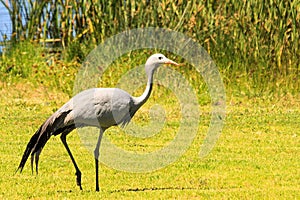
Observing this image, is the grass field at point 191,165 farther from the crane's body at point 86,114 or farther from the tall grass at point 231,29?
the tall grass at point 231,29

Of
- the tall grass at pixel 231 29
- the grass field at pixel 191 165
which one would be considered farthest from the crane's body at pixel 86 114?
the tall grass at pixel 231 29

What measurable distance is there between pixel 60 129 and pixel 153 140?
3.50 m

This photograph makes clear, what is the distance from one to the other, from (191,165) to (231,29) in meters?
6.17

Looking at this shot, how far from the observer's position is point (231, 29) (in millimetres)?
15008

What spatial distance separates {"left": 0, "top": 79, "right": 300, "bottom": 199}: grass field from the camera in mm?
7680

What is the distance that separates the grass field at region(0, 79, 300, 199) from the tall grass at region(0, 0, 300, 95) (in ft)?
4.09

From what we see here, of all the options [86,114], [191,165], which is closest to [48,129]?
[86,114]

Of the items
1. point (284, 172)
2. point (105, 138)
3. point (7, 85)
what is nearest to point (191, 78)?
point (7, 85)

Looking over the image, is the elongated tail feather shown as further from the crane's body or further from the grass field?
the grass field

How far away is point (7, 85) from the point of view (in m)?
15.2

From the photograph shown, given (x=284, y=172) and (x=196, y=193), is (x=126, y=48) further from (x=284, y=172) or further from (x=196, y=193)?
(x=196, y=193)

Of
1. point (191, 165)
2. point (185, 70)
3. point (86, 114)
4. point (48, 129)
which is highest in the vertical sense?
point (86, 114)

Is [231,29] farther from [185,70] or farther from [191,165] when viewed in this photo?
[191,165]

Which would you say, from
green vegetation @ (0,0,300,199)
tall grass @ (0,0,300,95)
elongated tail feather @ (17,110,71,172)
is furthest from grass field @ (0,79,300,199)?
tall grass @ (0,0,300,95)
